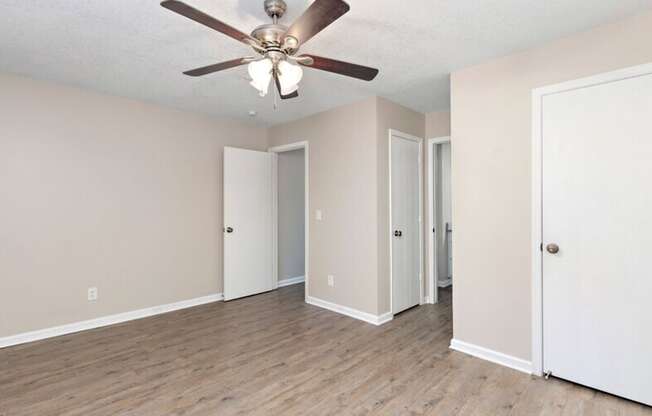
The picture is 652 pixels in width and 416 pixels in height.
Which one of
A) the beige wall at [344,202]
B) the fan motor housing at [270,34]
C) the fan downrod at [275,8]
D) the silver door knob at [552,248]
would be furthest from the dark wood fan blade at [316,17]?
the silver door knob at [552,248]

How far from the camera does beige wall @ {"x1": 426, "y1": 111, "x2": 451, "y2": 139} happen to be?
393cm

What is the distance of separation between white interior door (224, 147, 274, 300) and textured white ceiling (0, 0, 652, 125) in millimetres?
1260

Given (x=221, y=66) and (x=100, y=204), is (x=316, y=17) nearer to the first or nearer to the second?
(x=221, y=66)

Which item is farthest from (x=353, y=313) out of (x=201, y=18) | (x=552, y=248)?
(x=201, y=18)

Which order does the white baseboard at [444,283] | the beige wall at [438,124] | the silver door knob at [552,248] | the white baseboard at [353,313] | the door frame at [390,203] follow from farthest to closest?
the white baseboard at [444,283] → the beige wall at [438,124] → the door frame at [390,203] → the white baseboard at [353,313] → the silver door knob at [552,248]

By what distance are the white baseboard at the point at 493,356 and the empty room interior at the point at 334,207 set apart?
0.05ft

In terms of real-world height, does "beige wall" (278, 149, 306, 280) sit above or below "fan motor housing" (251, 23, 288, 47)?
below

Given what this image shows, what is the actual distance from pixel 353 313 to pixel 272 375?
1412mm

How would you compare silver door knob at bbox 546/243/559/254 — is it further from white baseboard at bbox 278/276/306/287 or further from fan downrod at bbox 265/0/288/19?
white baseboard at bbox 278/276/306/287

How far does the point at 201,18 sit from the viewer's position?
1.47m

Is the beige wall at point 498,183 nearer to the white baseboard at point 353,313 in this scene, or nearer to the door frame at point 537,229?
the door frame at point 537,229

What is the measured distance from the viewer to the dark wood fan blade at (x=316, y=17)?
4.59 ft

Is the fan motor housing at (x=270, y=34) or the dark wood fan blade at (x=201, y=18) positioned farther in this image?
the fan motor housing at (x=270, y=34)

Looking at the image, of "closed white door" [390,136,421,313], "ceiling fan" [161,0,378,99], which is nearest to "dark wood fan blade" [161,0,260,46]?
"ceiling fan" [161,0,378,99]
